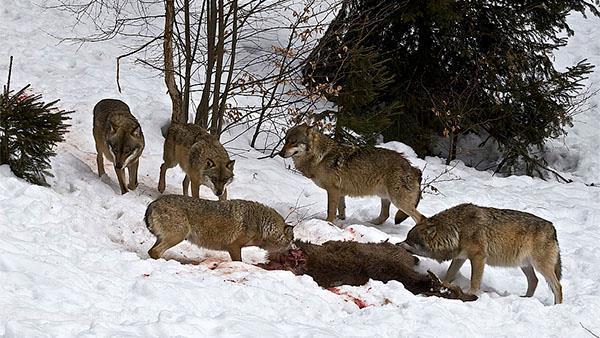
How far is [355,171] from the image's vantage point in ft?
39.8

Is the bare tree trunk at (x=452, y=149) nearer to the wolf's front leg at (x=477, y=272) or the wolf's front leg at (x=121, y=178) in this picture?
the wolf's front leg at (x=477, y=272)

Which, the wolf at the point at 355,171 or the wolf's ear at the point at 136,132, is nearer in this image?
the wolf's ear at the point at 136,132

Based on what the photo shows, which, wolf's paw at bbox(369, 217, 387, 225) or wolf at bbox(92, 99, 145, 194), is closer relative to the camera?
wolf at bbox(92, 99, 145, 194)

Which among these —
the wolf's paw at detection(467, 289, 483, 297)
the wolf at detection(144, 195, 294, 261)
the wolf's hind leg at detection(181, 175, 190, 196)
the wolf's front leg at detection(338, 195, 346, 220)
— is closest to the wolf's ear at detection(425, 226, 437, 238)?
the wolf's paw at detection(467, 289, 483, 297)

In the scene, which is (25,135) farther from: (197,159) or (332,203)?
(332,203)

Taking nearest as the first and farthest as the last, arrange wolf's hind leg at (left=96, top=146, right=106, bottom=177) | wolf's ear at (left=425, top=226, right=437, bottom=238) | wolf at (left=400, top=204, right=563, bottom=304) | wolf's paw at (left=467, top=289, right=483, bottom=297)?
wolf's paw at (left=467, top=289, right=483, bottom=297)
wolf at (left=400, top=204, right=563, bottom=304)
wolf's ear at (left=425, top=226, right=437, bottom=238)
wolf's hind leg at (left=96, top=146, right=106, bottom=177)

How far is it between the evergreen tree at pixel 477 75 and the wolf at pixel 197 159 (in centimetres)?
585

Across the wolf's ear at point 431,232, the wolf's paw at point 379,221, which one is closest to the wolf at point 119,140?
the wolf's paw at point 379,221

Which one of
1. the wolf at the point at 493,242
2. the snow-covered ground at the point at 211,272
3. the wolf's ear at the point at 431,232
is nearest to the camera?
the snow-covered ground at the point at 211,272

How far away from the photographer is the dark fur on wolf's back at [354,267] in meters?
9.23

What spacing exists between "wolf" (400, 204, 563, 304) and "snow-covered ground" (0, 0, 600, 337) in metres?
0.44

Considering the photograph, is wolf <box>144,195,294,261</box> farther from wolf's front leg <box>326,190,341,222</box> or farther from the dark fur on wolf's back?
wolf's front leg <box>326,190,341,222</box>

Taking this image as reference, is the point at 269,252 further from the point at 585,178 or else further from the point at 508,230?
the point at 585,178

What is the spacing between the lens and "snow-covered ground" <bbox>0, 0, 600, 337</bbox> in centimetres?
645
